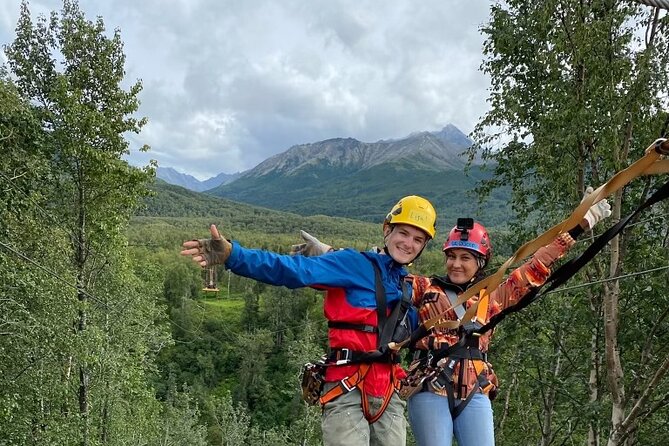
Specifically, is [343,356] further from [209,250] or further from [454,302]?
[209,250]

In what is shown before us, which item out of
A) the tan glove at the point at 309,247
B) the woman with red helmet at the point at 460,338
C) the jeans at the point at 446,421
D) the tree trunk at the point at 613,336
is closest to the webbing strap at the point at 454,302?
the woman with red helmet at the point at 460,338

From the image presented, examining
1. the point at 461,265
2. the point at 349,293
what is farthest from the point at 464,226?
the point at 349,293

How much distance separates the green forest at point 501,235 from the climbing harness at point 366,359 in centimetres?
99

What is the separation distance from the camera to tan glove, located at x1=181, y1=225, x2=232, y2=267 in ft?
8.70

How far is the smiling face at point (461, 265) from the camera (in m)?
3.51

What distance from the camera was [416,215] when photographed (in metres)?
3.22

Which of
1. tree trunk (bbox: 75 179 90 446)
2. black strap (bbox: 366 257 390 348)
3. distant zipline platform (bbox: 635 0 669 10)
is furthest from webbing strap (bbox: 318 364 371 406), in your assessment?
tree trunk (bbox: 75 179 90 446)

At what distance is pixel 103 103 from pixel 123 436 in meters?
10.7

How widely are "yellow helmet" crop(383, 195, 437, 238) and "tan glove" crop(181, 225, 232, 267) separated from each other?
1.12 m

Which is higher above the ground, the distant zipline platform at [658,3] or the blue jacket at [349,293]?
the distant zipline platform at [658,3]

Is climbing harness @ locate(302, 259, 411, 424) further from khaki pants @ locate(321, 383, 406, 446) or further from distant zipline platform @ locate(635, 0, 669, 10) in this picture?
distant zipline platform @ locate(635, 0, 669, 10)

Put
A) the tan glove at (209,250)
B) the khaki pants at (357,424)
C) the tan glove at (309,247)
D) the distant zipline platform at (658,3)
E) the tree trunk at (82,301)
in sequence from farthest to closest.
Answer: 1. the tree trunk at (82,301)
2. the tan glove at (309,247)
3. the khaki pants at (357,424)
4. the tan glove at (209,250)
5. the distant zipline platform at (658,3)

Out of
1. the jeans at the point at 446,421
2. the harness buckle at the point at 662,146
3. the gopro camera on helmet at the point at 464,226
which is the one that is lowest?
the jeans at the point at 446,421

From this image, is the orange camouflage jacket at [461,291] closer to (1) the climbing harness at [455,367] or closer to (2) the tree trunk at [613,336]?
(1) the climbing harness at [455,367]
